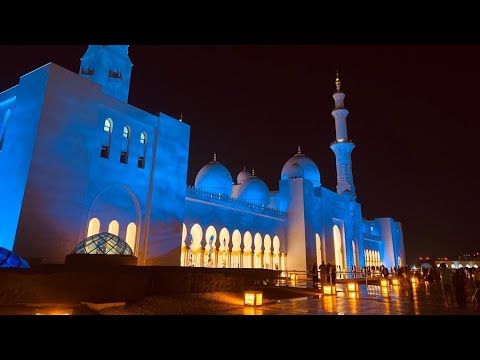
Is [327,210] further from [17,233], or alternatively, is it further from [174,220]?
[17,233]

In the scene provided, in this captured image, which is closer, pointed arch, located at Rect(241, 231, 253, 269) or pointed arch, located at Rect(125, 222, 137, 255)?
pointed arch, located at Rect(125, 222, 137, 255)

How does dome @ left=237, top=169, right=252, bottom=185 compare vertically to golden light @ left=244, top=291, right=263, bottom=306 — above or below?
above

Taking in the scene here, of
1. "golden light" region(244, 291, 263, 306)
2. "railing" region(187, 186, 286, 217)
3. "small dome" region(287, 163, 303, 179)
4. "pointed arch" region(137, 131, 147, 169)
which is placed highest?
"small dome" region(287, 163, 303, 179)

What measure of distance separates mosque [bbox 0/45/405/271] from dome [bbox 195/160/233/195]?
0.24 feet

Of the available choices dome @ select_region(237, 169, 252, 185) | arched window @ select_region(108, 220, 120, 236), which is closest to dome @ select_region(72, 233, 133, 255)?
arched window @ select_region(108, 220, 120, 236)

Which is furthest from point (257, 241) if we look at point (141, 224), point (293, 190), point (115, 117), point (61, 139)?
point (61, 139)

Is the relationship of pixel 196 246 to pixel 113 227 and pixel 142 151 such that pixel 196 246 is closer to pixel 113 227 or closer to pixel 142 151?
pixel 113 227

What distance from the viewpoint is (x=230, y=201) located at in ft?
67.6

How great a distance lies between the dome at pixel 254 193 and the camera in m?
25.0

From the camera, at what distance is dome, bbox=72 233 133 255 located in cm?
1038

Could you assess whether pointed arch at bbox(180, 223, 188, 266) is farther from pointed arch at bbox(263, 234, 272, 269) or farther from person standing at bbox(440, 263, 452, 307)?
person standing at bbox(440, 263, 452, 307)
